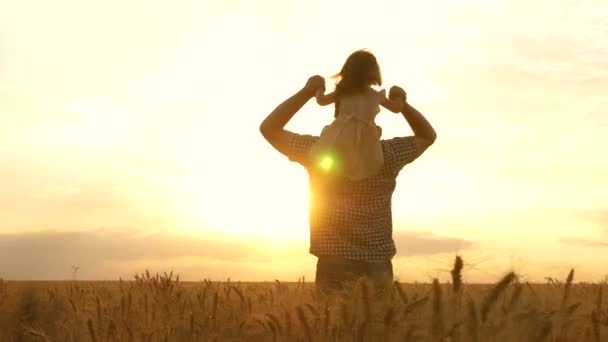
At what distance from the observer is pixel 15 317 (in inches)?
227

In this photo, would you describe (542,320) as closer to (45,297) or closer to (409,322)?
(409,322)

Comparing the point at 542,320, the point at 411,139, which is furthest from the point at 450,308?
the point at 411,139

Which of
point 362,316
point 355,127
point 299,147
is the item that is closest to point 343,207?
point 299,147

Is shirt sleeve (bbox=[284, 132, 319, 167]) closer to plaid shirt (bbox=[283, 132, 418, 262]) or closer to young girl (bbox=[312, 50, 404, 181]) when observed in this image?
plaid shirt (bbox=[283, 132, 418, 262])

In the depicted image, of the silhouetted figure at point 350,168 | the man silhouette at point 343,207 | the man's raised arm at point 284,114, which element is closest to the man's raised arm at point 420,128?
the silhouetted figure at point 350,168

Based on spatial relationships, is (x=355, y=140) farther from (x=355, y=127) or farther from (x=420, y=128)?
(x=420, y=128)

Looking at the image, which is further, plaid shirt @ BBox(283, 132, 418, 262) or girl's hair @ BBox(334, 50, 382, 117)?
plaid shirt @ BBox(283, 132, 418, 262)

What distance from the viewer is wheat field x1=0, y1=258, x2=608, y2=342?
2.58 metres

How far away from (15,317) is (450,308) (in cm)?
392

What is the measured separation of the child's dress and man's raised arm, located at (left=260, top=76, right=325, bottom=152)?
0.89ft

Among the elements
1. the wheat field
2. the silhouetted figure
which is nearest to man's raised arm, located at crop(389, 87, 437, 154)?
the silhouetted figure

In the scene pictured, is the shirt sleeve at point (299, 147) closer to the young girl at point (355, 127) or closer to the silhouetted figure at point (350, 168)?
the silhouetted figure at point (350, 168)

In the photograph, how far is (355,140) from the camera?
516 cm

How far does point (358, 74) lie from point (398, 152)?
2.24 feet
